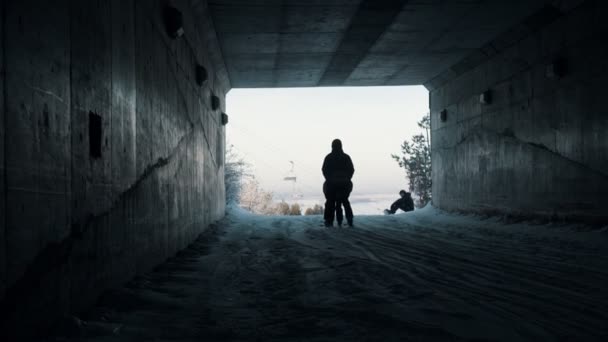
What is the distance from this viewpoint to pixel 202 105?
8711mm

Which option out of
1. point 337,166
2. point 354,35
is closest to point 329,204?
point 337,166

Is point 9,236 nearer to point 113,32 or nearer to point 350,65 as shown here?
point 113,32

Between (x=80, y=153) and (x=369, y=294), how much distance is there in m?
2.36

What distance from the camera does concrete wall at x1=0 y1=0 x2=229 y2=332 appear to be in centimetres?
215

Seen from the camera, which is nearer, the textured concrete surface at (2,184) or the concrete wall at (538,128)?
the textured concrete surface at (2,184)

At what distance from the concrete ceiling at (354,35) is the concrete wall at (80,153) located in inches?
143

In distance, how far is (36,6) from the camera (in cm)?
229

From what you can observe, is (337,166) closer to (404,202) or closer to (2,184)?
(404,202)

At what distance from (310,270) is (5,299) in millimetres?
3175

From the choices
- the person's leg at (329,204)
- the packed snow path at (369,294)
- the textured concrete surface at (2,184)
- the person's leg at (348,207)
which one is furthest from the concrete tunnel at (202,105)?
the person's leg at (348,207)

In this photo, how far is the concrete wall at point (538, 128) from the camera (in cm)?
753

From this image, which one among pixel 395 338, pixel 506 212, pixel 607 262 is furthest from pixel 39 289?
pixel 506 212

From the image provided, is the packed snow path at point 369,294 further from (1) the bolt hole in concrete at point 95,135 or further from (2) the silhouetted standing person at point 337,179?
(2) the silhouetted standing person at point 337,179

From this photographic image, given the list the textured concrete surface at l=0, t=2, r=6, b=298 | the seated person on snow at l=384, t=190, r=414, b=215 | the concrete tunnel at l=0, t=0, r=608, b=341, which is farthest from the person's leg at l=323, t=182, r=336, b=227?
the textured concrete surface at l=0, t=2, r=6, b=298
